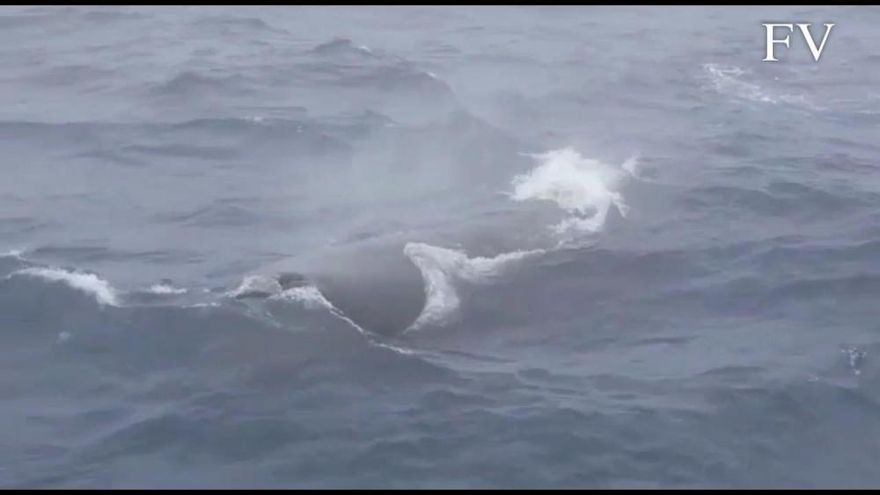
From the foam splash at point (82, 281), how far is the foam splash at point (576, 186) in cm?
1765

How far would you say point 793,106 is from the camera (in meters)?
71.1

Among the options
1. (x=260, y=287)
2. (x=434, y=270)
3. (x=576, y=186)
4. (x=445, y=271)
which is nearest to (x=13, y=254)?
(x=260, y=287)

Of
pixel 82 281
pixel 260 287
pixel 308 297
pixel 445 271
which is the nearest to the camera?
pixel 308 297

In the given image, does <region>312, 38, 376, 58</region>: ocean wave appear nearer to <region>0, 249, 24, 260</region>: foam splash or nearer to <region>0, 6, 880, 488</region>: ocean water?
<region>0, 6, 880, 488</region>: ocean water

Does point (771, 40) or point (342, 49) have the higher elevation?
point (771, 40)

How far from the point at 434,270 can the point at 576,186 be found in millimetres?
11848

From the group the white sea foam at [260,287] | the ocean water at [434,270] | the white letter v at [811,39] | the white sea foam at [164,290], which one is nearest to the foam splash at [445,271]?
the ocean water at [434,270]

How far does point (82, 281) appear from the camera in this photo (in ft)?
160

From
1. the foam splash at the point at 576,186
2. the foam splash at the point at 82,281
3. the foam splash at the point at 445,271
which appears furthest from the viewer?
the foam splash at the point at 576,186

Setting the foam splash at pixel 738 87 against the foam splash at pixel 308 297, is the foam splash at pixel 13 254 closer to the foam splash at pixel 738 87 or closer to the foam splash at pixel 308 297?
the foam splash at pixel 308 297

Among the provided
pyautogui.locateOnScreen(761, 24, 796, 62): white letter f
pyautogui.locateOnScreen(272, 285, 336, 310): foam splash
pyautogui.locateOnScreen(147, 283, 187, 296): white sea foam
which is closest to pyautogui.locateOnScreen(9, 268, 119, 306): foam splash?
pyautogui.locateOnScreen(147, 283, 187, 296): white sea foam

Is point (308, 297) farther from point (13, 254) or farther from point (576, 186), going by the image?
point (576, 186)

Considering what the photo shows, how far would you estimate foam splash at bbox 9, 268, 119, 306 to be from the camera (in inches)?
1866

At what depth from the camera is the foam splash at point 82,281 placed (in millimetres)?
47406
